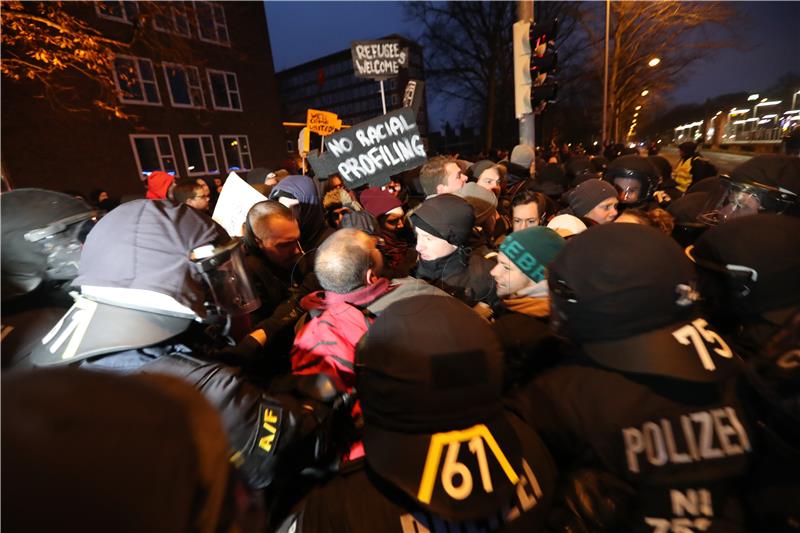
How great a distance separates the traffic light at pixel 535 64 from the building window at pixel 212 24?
67.1 ft

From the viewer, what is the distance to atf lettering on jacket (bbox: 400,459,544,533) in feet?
3.92

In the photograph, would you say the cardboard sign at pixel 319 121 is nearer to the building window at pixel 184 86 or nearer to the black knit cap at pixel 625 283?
the black knit cap at pixel 625 283

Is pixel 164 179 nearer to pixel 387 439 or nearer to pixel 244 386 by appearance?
pixel 244 386

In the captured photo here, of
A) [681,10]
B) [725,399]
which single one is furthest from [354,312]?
[681,10]

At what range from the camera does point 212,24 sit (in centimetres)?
2116

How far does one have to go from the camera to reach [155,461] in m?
0.56

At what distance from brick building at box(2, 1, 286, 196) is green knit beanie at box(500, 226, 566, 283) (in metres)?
11.9

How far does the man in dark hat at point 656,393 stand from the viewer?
3.93 feet

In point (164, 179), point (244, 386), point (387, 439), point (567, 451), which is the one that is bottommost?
point (567, 451)

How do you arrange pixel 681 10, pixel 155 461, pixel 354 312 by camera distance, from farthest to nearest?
pixel 681 10, pixel 354 312, pixel 155 461

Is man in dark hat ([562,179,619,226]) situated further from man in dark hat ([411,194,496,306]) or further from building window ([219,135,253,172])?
building window ([219,135,253,172])

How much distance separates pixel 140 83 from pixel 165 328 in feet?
71.8

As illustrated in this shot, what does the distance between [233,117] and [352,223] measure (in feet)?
73.5

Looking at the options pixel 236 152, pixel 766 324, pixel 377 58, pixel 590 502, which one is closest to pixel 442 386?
pixel 590 502
